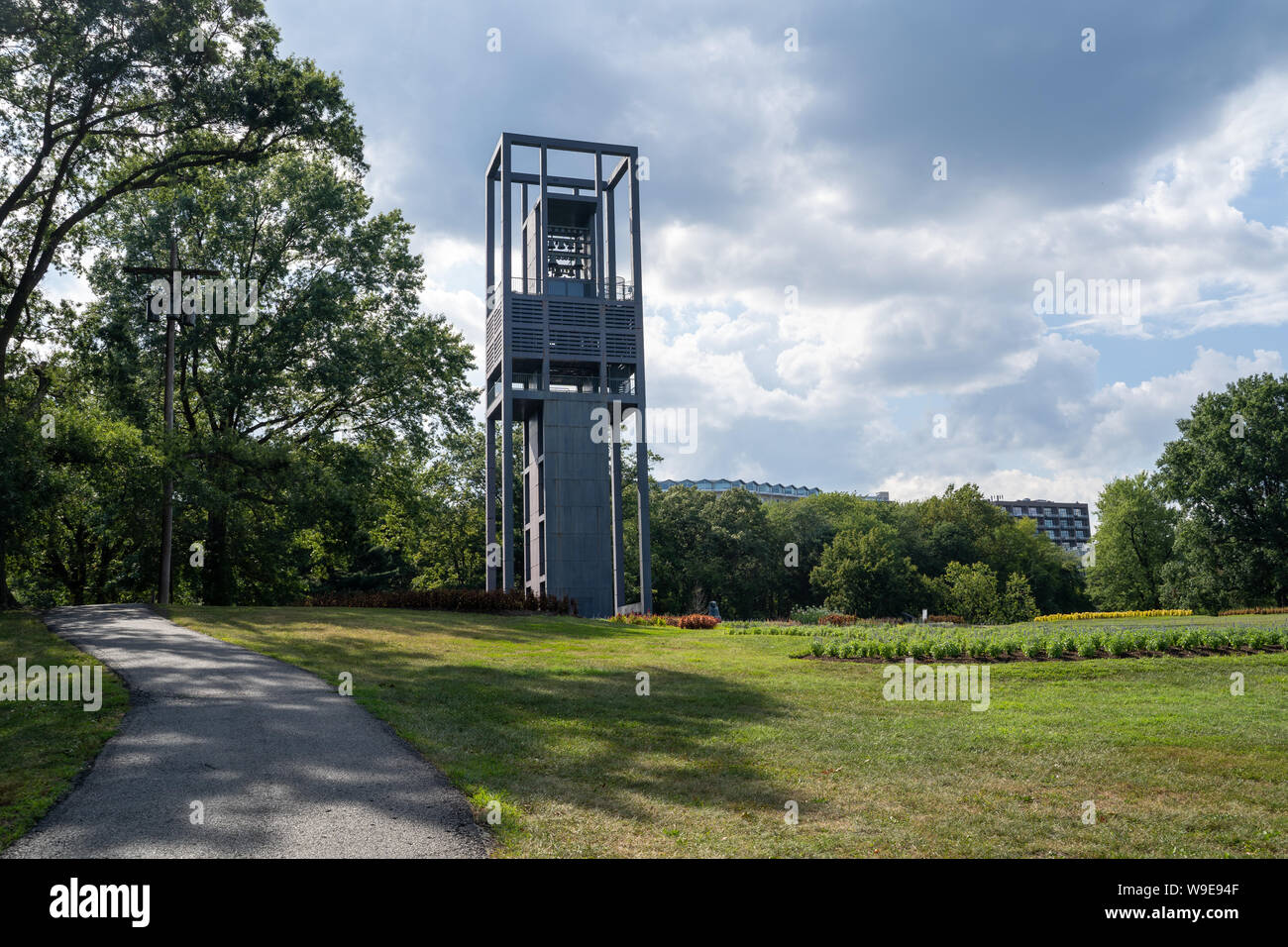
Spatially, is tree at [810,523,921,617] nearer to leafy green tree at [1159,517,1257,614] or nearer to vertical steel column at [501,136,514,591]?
leafy green tree at [1159,517,1257,614]

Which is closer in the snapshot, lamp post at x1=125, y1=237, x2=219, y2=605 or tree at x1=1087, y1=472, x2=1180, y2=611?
lamp post at x1=125, y1=237, x2=219, y2=605

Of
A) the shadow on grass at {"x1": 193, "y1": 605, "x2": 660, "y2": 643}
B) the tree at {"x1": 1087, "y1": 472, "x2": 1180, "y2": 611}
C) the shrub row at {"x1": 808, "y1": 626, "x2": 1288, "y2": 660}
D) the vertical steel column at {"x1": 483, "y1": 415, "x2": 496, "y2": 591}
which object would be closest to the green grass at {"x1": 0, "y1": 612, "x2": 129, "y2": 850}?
the shadow on grass at {"x1": 193, "y1": 605, "x2": 660, "y2": 643}

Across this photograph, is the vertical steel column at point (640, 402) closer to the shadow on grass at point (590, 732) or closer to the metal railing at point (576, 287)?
the metal railing at point (576, 287)

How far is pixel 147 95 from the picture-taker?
74.9ft

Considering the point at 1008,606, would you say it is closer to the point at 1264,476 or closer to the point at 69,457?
the point at 1264,476

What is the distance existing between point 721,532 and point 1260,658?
4714 cm

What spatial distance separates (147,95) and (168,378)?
28.5 feet

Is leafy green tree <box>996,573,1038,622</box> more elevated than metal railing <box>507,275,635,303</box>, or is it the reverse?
metal railing <box>507,275,635,303</box>

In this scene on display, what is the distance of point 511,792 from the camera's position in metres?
7.17

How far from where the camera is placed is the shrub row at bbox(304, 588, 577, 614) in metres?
26.2

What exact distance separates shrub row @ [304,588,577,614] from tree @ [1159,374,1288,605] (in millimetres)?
39141

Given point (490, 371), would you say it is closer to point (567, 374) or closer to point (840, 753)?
point (567, 374)

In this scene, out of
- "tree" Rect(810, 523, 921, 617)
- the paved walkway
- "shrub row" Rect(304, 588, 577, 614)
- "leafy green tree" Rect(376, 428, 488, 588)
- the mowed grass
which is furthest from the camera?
"tree" Rect(810, 523, 921, 617)

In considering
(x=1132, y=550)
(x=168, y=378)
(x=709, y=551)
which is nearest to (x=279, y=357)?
(x=168, y=378)
